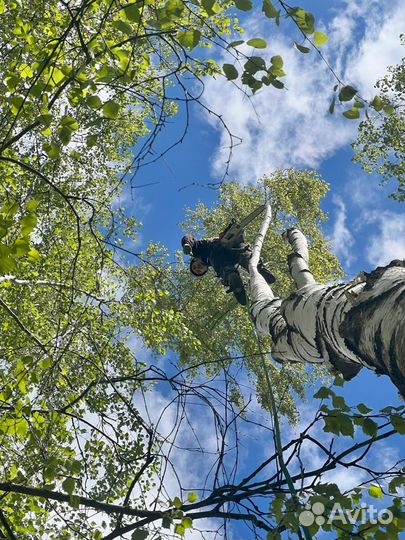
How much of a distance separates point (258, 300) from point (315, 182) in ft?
43.5

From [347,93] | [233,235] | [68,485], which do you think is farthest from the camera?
[233,235]

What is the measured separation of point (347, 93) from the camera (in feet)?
7.77

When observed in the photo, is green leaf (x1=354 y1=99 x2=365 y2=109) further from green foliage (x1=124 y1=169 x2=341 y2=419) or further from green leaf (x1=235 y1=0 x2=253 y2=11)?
green foliage (x1=124 y1=169 x2=341 y2=419)

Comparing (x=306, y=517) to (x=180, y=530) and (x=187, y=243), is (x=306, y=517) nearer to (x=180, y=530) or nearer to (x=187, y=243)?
(x=180, y=530)

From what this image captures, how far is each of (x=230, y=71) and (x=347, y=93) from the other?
1.83ft

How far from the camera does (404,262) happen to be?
2.68 m

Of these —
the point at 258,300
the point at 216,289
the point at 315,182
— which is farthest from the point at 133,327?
the point at 315,182

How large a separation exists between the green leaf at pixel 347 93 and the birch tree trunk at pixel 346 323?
86cm

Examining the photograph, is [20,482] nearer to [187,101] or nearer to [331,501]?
[331,501]

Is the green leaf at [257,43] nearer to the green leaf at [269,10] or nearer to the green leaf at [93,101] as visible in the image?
the green leaf at [269,10]

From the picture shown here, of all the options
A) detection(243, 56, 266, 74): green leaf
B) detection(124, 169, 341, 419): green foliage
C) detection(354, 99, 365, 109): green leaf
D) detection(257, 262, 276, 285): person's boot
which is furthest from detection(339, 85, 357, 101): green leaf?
detection(124, 169, 341, 419): green foliage

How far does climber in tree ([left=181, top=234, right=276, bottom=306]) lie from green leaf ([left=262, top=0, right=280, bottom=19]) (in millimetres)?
3558

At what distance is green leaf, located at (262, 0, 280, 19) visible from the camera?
2256 millimetres

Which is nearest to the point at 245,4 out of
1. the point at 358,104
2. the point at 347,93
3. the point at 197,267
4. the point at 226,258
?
the point at 347,93
